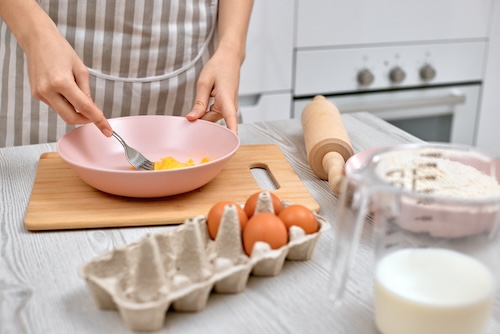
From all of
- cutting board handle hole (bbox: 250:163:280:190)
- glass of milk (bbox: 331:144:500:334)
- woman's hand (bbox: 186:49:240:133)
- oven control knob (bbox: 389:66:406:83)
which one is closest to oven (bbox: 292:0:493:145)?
oven control knob (bbox: 389:66:406:83)

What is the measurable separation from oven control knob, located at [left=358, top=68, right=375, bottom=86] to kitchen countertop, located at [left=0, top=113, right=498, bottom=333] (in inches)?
48.9

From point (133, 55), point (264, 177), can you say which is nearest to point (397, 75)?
point (133, 55)

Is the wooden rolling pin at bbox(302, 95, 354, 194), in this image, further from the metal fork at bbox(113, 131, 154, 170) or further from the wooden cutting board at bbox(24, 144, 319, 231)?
the metal fork at bbox(113, 131, 154, 170)

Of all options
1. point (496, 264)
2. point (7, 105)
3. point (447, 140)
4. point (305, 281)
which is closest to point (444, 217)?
point (496, 264)

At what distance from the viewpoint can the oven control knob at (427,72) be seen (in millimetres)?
2148

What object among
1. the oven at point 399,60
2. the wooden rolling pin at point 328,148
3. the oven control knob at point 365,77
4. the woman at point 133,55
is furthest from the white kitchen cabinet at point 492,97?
the wooden rolling pin at point 328,148

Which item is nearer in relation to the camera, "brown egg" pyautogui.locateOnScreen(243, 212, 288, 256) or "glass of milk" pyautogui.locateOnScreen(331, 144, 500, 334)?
"glass of milk" pyautogui.locateOnScreen(331, 144, 500, 334)

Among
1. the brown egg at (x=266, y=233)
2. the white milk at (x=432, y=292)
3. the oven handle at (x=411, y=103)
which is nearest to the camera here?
the white milk at (x=432, y=292)

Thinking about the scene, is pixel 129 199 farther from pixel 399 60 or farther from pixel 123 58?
pixel 399 60

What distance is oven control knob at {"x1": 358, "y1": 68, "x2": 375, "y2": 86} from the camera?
2072 mm

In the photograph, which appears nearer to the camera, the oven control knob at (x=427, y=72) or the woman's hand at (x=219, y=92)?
the woman's hand at (x=219, y=92)

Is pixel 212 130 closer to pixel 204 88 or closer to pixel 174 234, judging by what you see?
pixel 204 88

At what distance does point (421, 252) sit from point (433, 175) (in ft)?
0.48

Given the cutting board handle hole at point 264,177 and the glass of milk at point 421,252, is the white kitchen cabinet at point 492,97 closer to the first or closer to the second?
the cutting board handle hole at point 264,177
